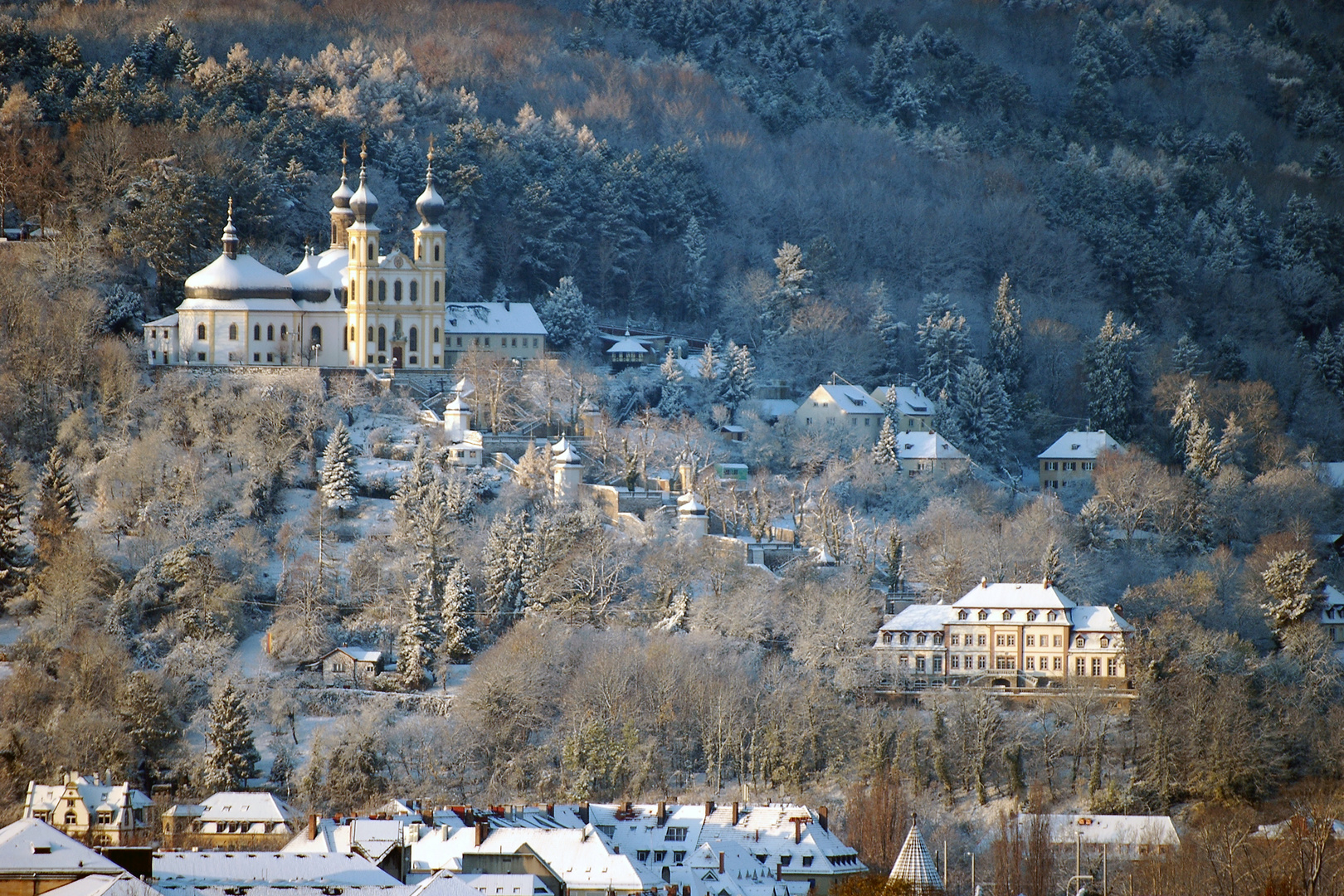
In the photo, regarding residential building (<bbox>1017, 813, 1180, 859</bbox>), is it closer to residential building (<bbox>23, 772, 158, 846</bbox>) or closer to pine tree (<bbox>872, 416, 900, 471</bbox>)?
residential building (<bbox>23, 772, 158, 846</bbox>)

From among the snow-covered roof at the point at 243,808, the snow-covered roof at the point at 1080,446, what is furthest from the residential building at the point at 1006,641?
the snow-covered roof at the point at 243,808

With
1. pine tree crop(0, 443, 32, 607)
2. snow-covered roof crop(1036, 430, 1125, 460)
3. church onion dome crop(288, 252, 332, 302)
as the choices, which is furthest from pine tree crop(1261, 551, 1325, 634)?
pine tree crop(0, 443, 32, 607)

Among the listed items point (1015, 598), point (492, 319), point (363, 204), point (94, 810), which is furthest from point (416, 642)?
point (363, 204)

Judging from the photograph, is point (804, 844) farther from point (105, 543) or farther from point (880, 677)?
point (105, 543)

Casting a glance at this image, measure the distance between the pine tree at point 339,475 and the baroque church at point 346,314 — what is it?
7.62 metres

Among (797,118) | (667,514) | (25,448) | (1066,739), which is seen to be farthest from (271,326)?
(797,118)

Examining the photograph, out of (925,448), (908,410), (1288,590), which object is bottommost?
(1288,590)

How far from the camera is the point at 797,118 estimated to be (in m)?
126

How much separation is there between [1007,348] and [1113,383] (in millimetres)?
4822

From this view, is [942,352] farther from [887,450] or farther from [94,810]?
[94,810]

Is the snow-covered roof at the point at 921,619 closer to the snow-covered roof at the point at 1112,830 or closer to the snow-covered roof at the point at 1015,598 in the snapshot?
the snow-covered roof at the point at 1015,598

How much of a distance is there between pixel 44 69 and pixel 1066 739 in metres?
50.6

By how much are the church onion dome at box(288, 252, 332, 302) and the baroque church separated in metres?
0.03

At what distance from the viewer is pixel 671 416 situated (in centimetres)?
8925
